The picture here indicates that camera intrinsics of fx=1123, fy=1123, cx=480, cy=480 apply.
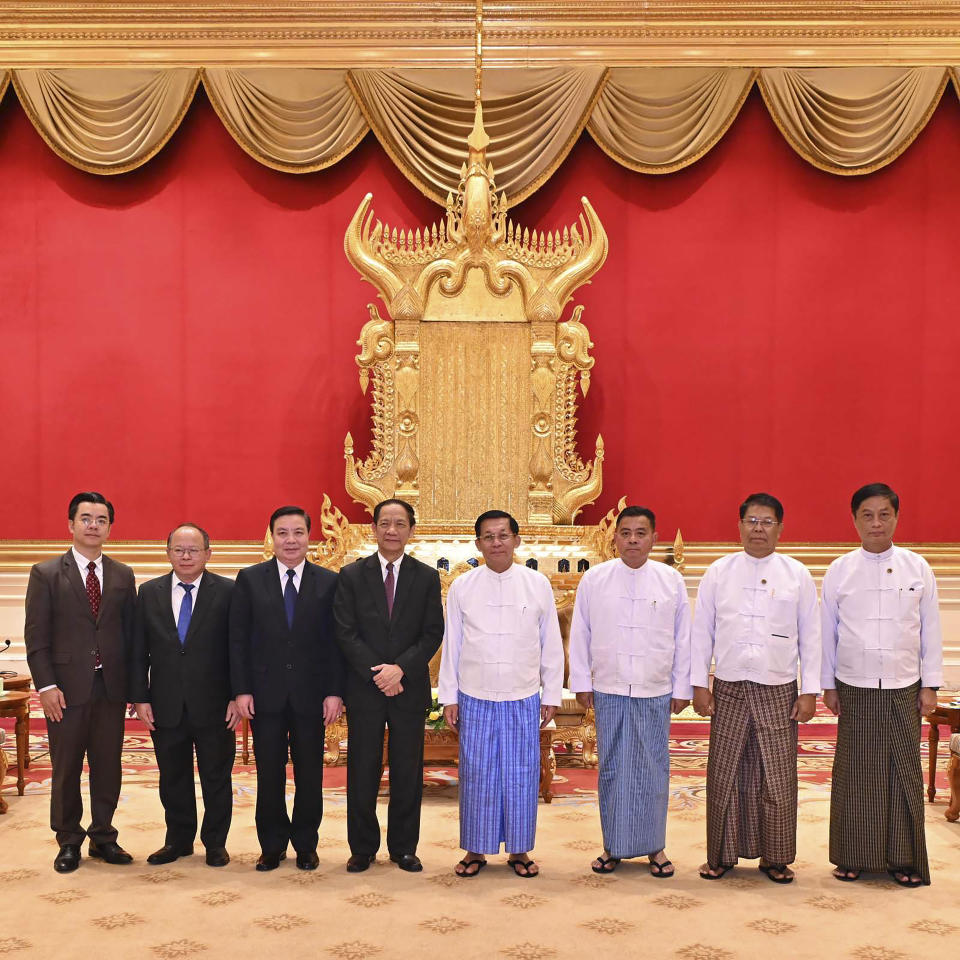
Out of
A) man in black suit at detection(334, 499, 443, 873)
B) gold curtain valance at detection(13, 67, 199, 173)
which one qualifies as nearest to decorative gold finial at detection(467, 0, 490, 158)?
gold curtain valance at detection(13, 67, 199, 173)

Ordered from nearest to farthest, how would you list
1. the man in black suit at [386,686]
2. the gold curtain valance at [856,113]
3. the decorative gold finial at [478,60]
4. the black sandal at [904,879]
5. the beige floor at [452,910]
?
the beige floor at [452,910] → the black sandal at [904,879] → the man in black suit at [386,686] → the decorative gold finial at [478,60] → the gold curtain valance at [856,113]

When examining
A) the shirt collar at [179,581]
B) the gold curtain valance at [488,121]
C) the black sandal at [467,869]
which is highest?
the gold curtain valance at [488,121]

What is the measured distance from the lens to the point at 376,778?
13.7 feet

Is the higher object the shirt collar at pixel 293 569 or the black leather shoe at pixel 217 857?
the shirt collar at pixel 293 569

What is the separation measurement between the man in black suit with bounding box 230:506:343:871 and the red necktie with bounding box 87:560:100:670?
0.51 metres

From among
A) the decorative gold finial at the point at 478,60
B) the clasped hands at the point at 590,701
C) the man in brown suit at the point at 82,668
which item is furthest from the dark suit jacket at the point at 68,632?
the decorative gold finial at the point at 478,60

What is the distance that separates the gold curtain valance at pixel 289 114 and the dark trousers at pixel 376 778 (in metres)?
5.01

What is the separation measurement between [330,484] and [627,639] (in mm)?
4417

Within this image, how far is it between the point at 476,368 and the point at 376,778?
3.91 metres

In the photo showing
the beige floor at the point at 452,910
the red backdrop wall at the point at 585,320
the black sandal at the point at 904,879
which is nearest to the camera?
the beige floor at the point at 452,910

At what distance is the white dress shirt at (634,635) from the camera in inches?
163

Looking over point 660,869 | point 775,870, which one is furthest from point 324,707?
point 775,870

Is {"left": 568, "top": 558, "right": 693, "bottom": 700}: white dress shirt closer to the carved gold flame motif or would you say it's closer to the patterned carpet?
the patterned carpet

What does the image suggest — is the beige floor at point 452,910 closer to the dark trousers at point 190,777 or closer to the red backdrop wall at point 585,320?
the dark trousers at point 190,777
